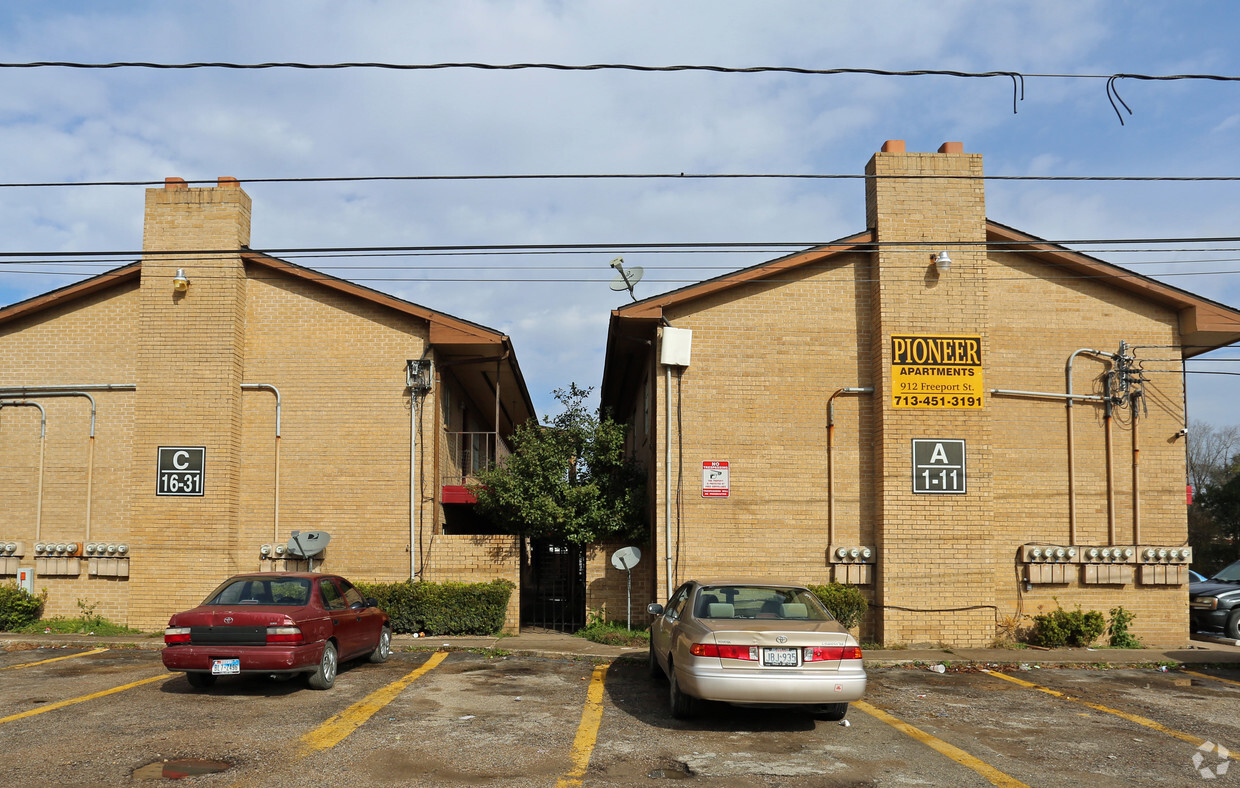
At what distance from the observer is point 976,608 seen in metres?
15.7

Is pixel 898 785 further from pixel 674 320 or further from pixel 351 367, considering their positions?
pixel 351 367

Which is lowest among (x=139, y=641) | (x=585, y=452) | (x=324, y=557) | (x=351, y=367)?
(x=139, y=641)

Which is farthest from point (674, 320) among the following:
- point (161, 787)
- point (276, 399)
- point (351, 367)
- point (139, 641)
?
point (161, 787)

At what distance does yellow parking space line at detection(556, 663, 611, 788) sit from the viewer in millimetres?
7336

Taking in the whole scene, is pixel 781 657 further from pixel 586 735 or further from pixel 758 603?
pixel 586 735

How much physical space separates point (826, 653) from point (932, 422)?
816 centimetres

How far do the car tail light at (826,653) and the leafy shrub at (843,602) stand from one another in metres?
6.40

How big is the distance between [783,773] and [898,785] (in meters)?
0.86

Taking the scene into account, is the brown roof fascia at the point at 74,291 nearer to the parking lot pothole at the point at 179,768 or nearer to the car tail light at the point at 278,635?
the car tail light at the point at 278,635

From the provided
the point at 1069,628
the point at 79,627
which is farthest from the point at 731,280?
the point at 79,627

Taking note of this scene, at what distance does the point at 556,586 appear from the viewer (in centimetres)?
2083

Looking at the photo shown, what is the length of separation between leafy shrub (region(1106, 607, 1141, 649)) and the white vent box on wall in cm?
844

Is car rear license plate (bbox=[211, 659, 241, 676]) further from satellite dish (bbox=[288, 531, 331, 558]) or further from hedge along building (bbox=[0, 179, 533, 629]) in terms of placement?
hedge along building (bbox=[0, 179, 533, 629])

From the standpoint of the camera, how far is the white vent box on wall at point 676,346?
1634 cm
